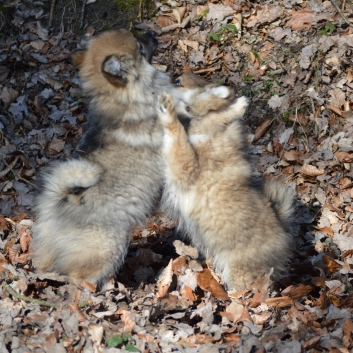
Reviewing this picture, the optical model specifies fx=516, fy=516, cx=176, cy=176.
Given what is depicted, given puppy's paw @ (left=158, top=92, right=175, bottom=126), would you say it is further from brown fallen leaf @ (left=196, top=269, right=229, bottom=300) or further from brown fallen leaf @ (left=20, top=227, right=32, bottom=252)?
brown fallen leaf @ (left=20, top=227, right=32, bottom=252)

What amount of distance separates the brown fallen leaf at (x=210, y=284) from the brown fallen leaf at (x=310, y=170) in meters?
2.29

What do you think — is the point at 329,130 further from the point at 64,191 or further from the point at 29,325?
the point at 29,325

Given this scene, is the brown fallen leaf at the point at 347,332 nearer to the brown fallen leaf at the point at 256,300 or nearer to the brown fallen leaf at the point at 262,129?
the brown fallen leaf at the point at 256,300

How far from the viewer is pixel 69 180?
504cm

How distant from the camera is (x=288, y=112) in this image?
7250 mm

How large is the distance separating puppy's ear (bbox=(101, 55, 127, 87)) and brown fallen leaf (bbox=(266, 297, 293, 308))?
2568 mm

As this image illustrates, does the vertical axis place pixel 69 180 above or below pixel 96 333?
above

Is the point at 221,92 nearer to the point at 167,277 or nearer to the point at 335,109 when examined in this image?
the point at 167,277

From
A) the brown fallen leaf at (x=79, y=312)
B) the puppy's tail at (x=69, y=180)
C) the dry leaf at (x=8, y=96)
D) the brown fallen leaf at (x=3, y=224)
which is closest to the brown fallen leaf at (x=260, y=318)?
the brown fallen leaf at (x=79, y=312)

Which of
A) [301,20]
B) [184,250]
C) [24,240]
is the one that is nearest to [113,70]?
[184,250]

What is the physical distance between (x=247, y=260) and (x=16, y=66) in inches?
201

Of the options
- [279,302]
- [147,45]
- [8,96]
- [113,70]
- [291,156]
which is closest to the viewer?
[279,302]

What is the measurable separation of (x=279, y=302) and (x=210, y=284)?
682mm

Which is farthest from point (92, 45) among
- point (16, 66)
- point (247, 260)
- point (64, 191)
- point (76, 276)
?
point (16, 66)
